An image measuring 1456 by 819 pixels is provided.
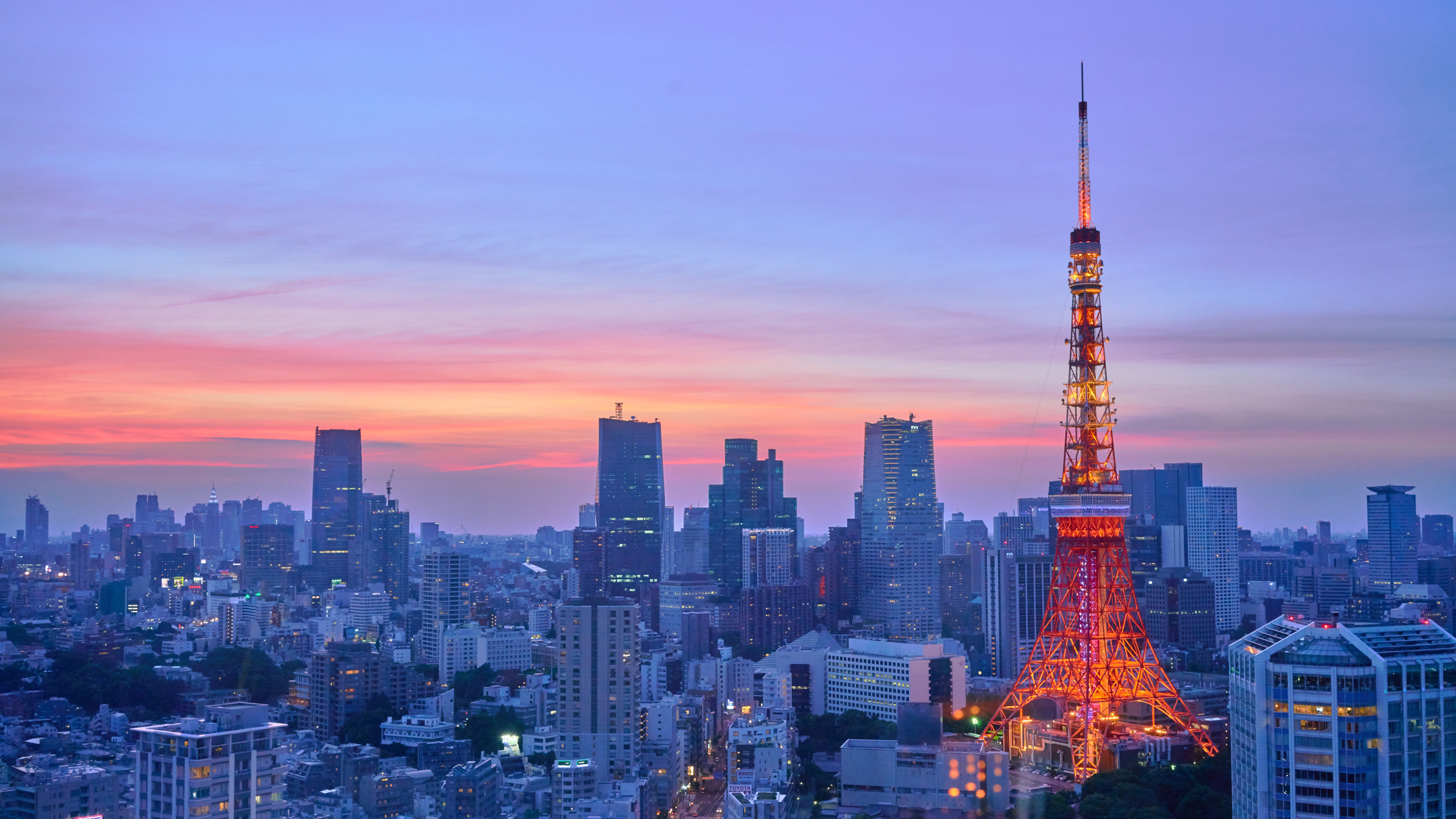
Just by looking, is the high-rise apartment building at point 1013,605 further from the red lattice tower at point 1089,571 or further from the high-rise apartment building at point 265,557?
the high-rise apartment building at point 265,557

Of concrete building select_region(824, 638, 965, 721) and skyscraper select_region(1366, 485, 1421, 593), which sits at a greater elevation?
skyscraper select_region(1366, 485, 1421, 593)

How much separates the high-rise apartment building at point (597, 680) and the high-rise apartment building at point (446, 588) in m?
23.1

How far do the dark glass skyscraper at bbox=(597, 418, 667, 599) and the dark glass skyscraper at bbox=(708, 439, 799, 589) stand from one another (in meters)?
2.94

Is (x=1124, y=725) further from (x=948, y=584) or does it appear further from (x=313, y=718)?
(x=948, y=584)

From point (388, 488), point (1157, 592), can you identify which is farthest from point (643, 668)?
point (388, 488)

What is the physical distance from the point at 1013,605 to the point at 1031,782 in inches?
794

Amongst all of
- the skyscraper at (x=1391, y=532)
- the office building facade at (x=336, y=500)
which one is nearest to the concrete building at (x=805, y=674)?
the skyscraper at (x=1391, y=532)

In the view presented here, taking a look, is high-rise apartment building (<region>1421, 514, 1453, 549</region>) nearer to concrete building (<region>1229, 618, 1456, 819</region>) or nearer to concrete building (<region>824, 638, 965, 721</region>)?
concrete building (<region>824, 638, 965, 721</region>)

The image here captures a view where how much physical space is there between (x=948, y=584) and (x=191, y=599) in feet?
94.0

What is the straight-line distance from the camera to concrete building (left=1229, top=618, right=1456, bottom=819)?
12211mm

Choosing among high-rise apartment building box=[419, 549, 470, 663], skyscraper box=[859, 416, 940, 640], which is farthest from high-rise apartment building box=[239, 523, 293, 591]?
skyscraper box=[859, 416, 940, 640]

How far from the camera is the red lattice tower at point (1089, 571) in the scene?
2133 centimetres

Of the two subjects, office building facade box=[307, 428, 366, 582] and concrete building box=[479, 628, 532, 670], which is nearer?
concrete building box=[479, 628, 532, 670]

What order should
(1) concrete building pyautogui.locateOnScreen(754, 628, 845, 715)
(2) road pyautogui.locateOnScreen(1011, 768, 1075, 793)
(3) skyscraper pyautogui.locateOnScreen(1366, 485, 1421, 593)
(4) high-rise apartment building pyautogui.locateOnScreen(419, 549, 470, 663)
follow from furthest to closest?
(3) skyscraper pyautogui.locateOnScreen(1366, 485, 1421, 593)
(4) high-rise apartment building pyautogui.locateOnScreen(419, 549, 470, 663)
(1) concrete building pyautogui.locateOnScreen(754, 628, 845, 715)
(2) road pyautogui.locateOnScreen(1011, 768, 1075, 793)
